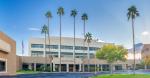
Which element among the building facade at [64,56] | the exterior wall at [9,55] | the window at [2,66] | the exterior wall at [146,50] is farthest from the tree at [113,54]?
the exterior wall at [146,50]

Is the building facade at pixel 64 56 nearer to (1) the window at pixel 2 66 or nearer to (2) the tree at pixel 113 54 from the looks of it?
(2) the tree at pixel 113 54

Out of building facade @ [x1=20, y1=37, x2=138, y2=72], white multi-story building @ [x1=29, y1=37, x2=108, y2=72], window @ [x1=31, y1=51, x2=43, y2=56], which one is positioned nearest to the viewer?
building facade @ [x1=20, y1=37, x2=138, y2=72]

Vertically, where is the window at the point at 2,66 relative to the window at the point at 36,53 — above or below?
below

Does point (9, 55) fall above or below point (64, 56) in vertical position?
above

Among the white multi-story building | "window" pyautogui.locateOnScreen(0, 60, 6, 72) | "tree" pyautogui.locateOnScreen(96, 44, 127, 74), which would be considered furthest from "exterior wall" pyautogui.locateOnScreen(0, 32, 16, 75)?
the white multi-story building

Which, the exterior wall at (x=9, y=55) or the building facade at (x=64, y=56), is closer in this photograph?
the exterior wall at (x=9, y=55)

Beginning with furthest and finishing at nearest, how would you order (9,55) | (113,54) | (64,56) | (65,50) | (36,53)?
1. (65,50)
2. (64,56)
3. (36,53)
4. (113,54)
5. (9,55)

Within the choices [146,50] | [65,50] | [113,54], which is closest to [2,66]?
[113,54]

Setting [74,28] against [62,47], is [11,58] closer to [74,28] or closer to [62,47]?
[74,28]

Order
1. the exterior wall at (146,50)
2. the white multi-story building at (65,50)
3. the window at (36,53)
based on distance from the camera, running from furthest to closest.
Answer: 1. the exterior wall at (146,50)
2. the window at (36,53)
3. the white multi-story building at (65,50)

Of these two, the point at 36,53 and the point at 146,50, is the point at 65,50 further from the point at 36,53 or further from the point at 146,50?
the point at 146,50

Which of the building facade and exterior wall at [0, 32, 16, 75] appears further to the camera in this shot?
the building facade

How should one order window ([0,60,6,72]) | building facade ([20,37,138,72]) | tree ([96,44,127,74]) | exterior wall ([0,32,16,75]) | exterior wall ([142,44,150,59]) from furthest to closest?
exterior wall ([142,44,150,59]) < building facade ([20,37,138,72]) < tree ([96,44,127,74]) < exterior wall ([0,32,16,75]) < window ([0,60,6,72])

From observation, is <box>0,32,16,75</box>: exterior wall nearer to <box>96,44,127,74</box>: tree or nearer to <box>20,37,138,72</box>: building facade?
<box>96,44,127,74</box>: tree
